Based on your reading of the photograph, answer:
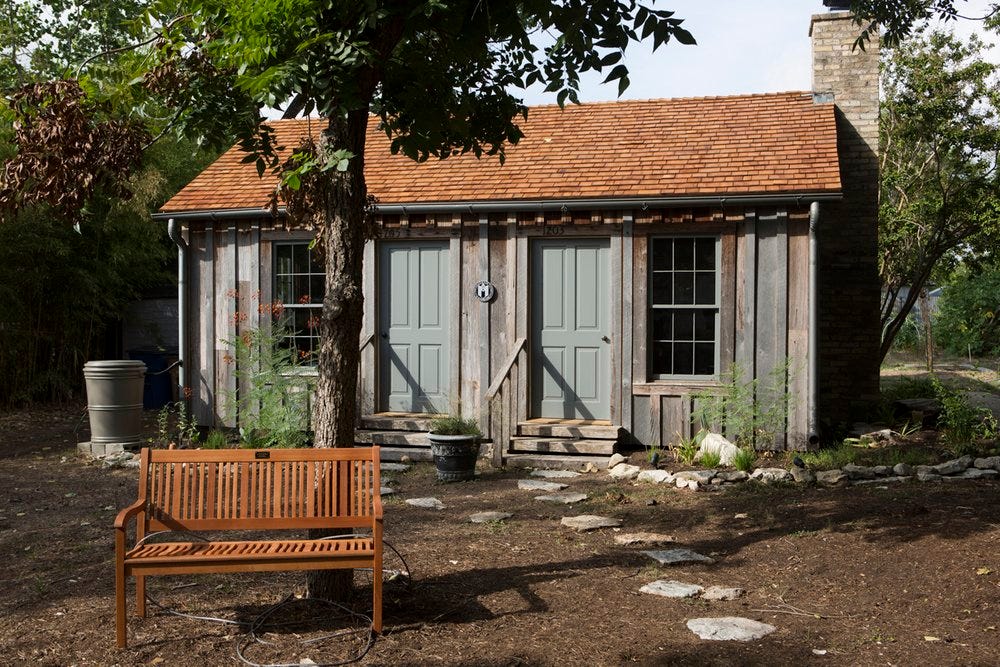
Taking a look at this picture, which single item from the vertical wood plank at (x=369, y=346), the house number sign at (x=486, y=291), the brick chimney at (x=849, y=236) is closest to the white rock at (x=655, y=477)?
the house number sign at (x=486, y=291)

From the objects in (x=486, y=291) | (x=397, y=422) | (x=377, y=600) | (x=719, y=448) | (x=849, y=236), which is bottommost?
(x=377, y=600)

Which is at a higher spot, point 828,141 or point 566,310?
point 828,141

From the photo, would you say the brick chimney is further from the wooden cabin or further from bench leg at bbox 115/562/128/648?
bench leg at bbox 115/562/128/648

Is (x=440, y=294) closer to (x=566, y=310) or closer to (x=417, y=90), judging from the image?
(x=566, y=310)

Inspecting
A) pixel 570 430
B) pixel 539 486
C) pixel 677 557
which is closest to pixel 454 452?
pixel 539 486

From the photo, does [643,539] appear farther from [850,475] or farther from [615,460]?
[615,460]

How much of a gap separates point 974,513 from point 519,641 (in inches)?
164

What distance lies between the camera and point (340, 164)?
472 centimetres

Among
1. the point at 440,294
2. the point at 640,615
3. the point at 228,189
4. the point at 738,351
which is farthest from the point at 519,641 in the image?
the point at 228,189

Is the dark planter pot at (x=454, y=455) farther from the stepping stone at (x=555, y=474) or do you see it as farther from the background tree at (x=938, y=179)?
the background tree at (x=938, y=179)

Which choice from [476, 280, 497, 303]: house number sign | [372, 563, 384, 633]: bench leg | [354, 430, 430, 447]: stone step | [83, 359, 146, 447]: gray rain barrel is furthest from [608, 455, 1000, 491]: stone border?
[83, 359, 146, 447]: gray rain barrel

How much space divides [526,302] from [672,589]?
18.9ft

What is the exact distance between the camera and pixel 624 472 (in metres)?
9.55

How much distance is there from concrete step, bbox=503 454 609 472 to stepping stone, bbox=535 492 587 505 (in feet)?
4.70
